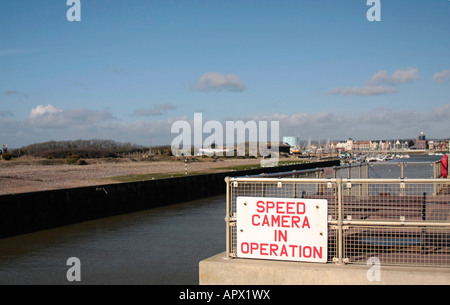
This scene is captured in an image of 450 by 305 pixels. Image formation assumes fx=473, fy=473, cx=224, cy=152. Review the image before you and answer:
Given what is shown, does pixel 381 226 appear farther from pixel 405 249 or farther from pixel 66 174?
pixel 66 174

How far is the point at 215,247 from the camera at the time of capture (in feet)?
51.8

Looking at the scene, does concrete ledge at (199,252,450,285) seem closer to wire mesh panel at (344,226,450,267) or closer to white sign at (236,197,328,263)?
white sign at (236,197,328,263)

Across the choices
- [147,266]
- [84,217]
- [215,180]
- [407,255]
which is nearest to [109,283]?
[147,266]

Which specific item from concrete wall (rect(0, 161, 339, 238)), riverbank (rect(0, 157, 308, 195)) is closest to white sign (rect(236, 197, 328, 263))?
concrete wall (rect(0, 161, 339, 238))

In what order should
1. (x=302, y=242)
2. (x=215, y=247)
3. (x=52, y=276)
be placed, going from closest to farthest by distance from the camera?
1. (x=302, y=242)
2. (x=52, y=276)
3. (x=215, y=247)

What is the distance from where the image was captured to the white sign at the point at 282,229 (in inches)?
270

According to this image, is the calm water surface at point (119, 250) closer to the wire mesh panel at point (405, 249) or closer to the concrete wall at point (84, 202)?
the concrete wall at point (84, 202)

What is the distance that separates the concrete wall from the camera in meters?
18.9

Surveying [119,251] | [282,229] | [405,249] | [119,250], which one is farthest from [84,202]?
[405,249]

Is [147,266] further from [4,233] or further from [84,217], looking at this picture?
[84,217]

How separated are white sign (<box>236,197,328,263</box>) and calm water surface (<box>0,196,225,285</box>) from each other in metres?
4.67

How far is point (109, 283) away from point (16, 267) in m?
3.68

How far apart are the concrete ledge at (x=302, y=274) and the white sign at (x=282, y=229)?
15cm
